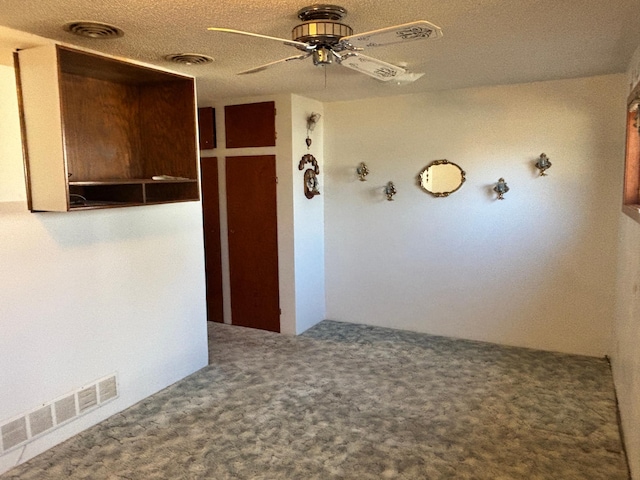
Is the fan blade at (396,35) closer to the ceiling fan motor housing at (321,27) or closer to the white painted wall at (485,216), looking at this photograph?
the ceiling fan motor housing at (321,27)

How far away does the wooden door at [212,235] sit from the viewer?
4.71 meters

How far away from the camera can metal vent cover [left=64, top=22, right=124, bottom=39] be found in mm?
2295

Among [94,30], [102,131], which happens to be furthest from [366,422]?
[94,30]

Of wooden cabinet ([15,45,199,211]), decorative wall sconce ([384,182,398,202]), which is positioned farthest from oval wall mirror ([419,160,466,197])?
wooden cabinet ([15,45,199,211])

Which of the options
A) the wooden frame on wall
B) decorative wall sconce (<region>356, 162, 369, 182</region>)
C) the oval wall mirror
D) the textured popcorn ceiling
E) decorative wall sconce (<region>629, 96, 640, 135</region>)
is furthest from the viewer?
decorative wall sconce (<region>356, 162, 369, 182</region>)

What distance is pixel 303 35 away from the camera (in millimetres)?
2104

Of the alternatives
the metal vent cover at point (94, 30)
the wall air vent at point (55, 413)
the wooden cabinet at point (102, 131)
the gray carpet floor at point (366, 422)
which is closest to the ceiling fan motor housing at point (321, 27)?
the metal vent cover at point (94, 30)

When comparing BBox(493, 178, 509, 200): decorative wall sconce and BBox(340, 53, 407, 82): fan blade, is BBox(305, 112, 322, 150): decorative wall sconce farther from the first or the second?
BBox(340, 53, 407, 82): fan blade

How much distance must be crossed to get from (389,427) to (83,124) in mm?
2521

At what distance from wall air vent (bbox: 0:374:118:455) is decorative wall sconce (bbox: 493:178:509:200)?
3.15 meters

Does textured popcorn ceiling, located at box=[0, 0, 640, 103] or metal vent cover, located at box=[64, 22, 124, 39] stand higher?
metal vent cover, located at box=[64, 22, 124, 39]

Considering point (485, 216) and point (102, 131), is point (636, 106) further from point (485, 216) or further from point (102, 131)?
point (102, 131)

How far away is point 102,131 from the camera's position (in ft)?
9.90

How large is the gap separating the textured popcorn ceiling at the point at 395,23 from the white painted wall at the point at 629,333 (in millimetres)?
469
